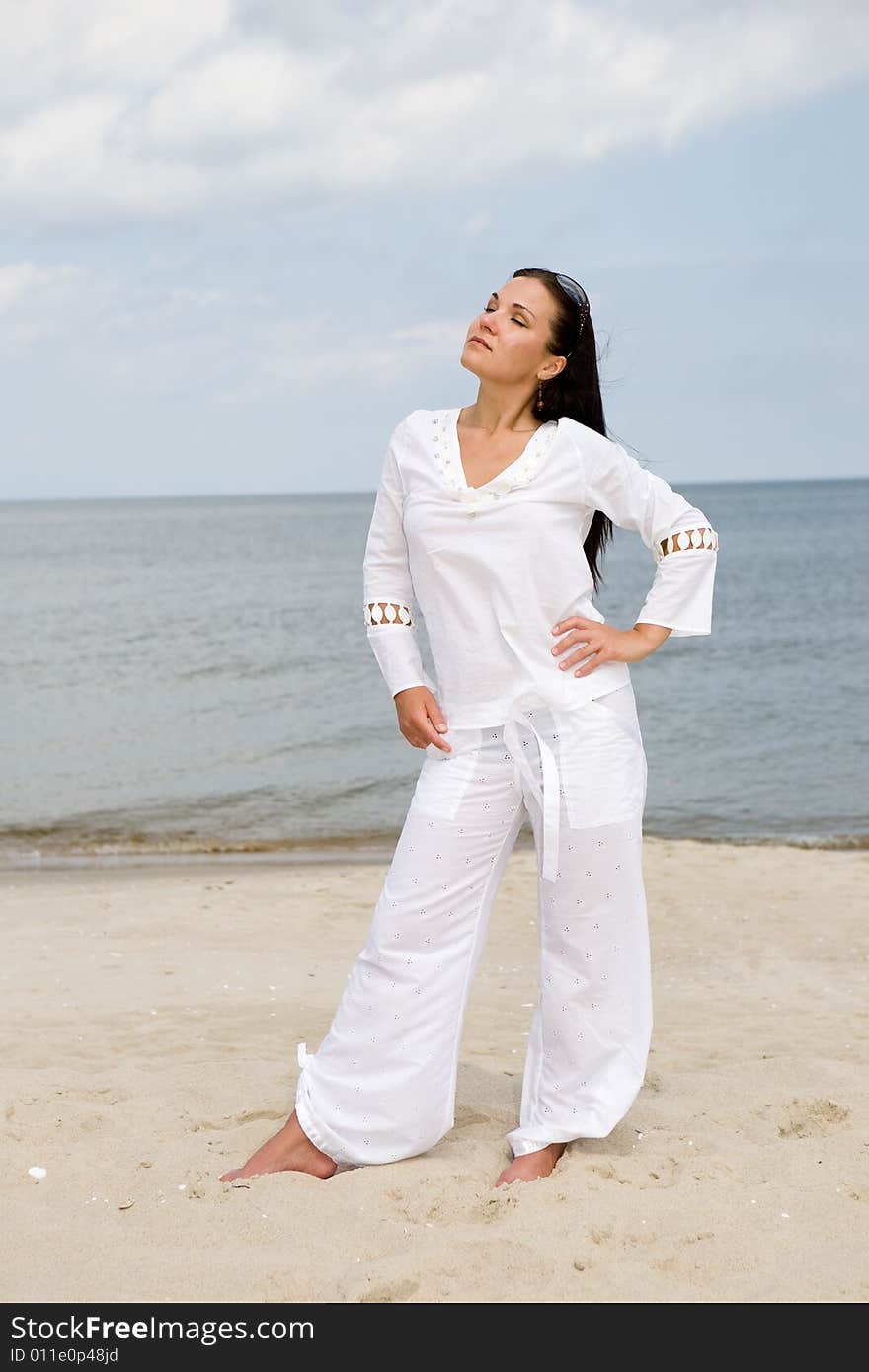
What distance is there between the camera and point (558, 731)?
10.6 feet

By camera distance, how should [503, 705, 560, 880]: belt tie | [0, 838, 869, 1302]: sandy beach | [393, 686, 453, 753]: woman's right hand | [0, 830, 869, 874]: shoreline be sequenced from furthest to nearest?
[0, 830, 869, 874]: shoreline → [393, 686, 453, 753]: woman's right hand → [503, 705, 560, 880]: belt tie → [0, 838, 869, 1302]: sandy beach

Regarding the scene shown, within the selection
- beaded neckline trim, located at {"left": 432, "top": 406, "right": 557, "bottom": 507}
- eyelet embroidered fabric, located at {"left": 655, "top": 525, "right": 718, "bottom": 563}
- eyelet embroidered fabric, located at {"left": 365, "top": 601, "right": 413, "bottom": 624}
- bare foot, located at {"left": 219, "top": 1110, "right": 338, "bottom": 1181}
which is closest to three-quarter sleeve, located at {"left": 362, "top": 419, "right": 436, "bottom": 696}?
eyelet embroidered fabric, located at {"left": 365, "top": 601, "right": 413, "bottom": 624}

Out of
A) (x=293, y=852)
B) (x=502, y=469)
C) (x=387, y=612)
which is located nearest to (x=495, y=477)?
(x=502, y=469)

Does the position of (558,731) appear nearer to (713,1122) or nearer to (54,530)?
(713,1122)

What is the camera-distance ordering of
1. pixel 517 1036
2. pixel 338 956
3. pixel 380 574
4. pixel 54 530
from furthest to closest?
1. pixel 54 530
2. pixel 338 956
3. pixel 517 1036
4. pixel 380 574

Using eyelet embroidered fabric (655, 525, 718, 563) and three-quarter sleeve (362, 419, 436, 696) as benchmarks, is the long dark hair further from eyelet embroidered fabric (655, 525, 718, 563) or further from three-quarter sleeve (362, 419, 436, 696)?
three-quarter sleeve (362, 419, 436, 696)

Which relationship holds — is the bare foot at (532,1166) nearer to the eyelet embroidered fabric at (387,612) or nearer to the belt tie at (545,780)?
the belt tie at (545,780)

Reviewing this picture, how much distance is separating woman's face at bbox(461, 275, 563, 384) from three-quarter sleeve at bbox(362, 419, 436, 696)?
0.31 m

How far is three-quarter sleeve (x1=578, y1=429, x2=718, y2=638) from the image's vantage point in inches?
127

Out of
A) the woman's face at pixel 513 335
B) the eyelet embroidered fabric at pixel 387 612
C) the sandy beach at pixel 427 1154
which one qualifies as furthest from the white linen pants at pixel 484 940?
the woman's face at pixel 513 335

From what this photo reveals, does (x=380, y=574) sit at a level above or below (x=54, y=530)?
above

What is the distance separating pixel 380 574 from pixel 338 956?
3638 mm

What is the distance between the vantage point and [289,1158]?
11.1 ft
